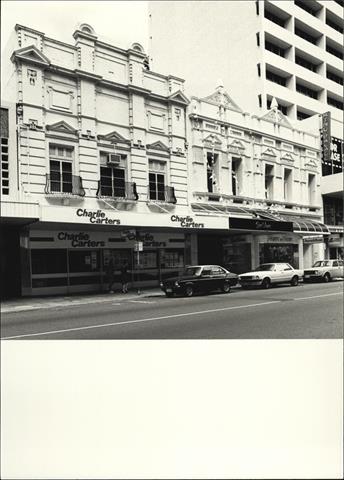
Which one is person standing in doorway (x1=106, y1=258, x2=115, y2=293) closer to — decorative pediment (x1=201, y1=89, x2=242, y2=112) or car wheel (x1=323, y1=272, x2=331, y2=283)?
decorative pediment (x1=201, y1=89, x2=242, y2=112)

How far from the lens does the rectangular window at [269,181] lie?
264 centimetres

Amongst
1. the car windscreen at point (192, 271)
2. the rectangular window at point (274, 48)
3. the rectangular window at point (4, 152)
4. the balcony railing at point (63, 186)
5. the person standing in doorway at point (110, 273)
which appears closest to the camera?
the rectangular window at point (4, 152)

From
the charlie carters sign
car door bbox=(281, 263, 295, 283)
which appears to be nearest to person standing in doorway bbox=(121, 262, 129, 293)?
the charlie carters sign

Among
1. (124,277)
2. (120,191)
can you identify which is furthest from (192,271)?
(120,191)

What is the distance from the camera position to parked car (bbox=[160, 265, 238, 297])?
2346 millimetres

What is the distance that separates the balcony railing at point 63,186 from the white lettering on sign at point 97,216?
99mm

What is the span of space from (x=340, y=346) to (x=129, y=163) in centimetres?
194

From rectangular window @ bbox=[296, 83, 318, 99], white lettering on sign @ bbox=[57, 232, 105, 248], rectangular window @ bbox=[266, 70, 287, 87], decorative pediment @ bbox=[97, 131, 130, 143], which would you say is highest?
rectangular window @ bbox=[266, 70, 287, 87]

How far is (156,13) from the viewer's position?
2.37 metres

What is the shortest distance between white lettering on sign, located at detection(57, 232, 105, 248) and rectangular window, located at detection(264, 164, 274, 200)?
3.87 ft

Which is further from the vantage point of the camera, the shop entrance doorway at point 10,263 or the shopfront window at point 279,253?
the shopfront window at point 279,253

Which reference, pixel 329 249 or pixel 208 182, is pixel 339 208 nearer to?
pixel 329 249

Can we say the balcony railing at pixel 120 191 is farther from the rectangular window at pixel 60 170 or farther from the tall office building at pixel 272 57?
the tall office building at pixel 272 57

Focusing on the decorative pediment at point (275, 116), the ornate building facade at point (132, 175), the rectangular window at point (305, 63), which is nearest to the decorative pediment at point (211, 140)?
the ornate building facade at point (132, 175)
